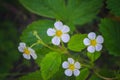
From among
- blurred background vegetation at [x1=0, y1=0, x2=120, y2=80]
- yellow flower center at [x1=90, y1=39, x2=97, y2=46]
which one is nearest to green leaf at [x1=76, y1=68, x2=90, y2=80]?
yellow flower center at [x1=90, y1=39, x2=97, y2=46]

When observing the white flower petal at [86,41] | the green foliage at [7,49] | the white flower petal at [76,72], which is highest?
the white flower petal at [86,41]

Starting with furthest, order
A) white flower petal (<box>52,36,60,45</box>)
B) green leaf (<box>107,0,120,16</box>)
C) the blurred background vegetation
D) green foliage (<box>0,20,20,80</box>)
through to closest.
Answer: green foliage (<box>0,20,20,80</box>), the blurred background vegetation, green leaf (<box>107,0,120,16</box>), white flower petal (<box>52,36,60,45</box>)

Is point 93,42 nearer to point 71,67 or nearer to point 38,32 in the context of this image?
point 71,67

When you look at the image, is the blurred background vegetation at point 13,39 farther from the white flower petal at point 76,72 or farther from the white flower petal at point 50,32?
the white flower petal at point 50,32

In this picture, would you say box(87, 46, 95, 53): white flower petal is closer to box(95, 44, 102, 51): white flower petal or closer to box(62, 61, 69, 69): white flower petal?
box(95, 44, 102, 51): white flower petal

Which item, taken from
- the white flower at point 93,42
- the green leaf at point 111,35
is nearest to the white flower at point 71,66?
the white flower at point 93,42

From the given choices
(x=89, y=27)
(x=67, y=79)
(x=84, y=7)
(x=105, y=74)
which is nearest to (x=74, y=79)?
(x=67, y=79)
